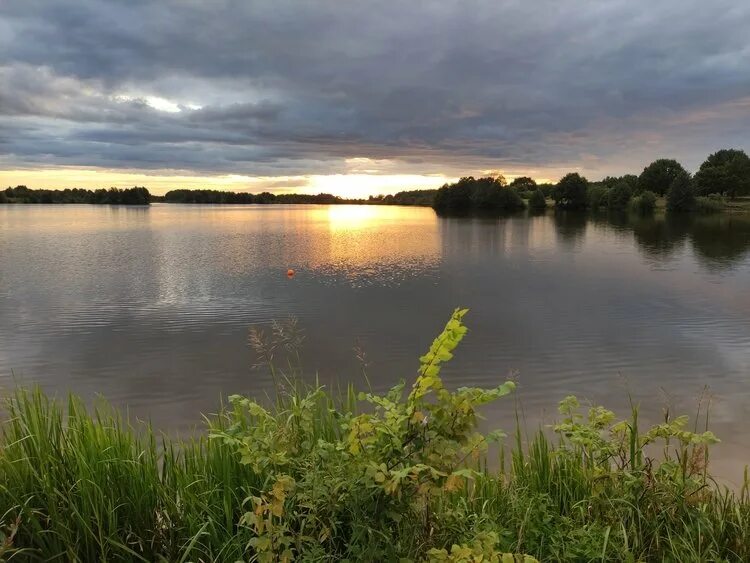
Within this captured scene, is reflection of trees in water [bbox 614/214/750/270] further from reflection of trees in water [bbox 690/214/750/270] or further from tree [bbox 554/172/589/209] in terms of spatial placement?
tree [bbox 554/172/589/209]

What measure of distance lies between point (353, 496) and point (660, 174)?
13500 cm

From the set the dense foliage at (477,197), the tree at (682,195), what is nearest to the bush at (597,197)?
the dense foliage at (477,197)

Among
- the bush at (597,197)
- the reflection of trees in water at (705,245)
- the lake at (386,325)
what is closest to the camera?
the lake at (386,325)

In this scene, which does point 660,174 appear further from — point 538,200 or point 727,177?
point 538,200

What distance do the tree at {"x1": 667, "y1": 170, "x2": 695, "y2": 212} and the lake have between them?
7079cm

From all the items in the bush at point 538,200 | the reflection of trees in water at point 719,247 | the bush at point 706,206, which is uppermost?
the bush at point 538,200

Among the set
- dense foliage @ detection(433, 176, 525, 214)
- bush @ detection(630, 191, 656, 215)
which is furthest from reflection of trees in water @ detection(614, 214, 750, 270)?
dense foliage @ detection(433, 176, 525, 214)

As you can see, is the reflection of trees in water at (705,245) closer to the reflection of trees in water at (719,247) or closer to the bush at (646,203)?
the reflection of trees in water at (719,247)

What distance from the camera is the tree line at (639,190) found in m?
97.4

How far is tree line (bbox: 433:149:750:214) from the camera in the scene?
319ft

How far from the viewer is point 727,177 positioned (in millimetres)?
107312

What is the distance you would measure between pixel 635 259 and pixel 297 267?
2186 centimetres

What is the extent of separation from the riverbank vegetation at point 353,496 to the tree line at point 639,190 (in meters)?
107

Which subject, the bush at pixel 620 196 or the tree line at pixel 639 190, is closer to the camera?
the tree line at pixel 639 190
